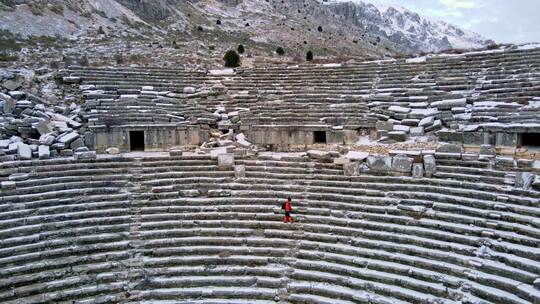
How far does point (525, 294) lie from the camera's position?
26.5 feet

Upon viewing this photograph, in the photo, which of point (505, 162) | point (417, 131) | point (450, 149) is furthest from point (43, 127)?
point (505, 162)

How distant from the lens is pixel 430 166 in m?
12.5

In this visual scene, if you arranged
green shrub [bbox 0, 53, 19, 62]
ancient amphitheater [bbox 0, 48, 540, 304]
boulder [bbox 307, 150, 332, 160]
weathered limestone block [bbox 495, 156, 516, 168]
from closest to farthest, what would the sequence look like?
ancient amphitheater [bbox 0, 48, 540, 304]
weathered limestone block [bbox 495, 156, 516, 168]
boulder [bbox 307, 150, 332, 160]
green shrub [bbox 0, 53, 19, 62]

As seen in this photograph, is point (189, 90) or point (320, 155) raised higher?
point (189, 90)

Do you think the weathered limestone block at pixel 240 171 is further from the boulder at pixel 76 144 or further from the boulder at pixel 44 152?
the boulder at pixel 44 152

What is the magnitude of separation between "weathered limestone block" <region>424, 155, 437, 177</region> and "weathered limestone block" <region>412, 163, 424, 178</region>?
0.11 metres

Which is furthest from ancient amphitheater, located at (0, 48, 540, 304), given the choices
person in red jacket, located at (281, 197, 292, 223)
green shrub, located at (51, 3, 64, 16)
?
green shrub, located at (51, 3, 64, 16)

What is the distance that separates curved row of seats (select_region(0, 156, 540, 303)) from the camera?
952 cm

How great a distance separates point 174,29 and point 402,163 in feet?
97.0

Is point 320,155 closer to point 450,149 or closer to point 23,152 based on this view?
point 450,149

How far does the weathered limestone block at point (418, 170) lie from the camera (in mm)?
12578

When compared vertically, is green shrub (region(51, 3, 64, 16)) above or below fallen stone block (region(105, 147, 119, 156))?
above

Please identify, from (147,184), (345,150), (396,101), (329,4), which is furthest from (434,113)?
(329,4)

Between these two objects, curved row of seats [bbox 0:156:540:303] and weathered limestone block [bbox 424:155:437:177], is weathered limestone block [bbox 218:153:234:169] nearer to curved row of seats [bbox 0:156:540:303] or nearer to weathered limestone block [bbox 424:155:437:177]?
curved row of seats [bbox 0:156:540:303]
